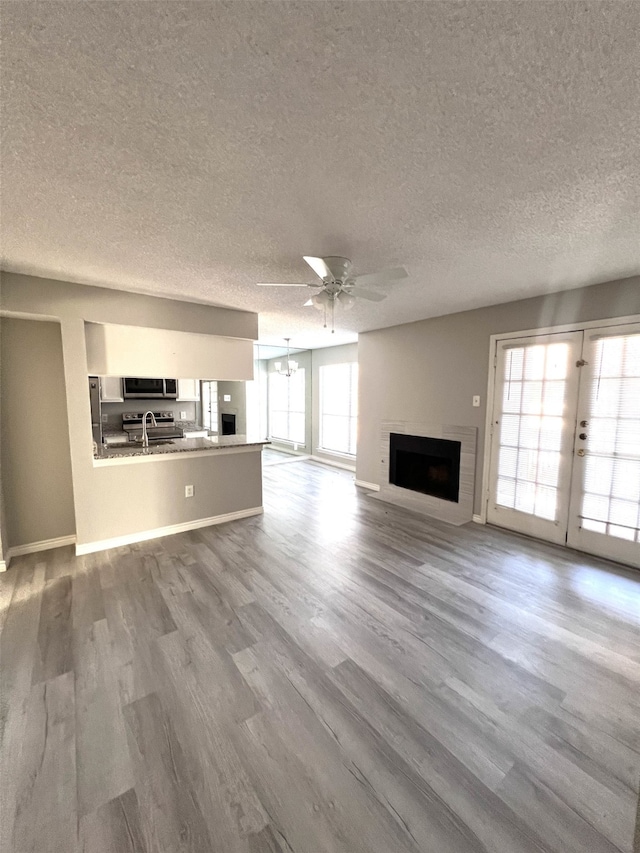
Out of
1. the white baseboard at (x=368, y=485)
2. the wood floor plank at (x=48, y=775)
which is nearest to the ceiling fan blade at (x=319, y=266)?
the wood floor plank at (x=48, y=775)

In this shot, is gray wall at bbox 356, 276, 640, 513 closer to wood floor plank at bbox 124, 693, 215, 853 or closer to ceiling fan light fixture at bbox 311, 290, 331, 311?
ceiling fan light fixture at bbox 311, 290, 331, 311

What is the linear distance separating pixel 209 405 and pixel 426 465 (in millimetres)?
4173

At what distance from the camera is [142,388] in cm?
531

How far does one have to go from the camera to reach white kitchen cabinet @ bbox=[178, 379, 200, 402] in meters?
5.79

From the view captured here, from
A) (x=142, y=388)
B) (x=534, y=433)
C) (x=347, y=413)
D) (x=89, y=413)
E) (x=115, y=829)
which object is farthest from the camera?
(x=347, y=413)

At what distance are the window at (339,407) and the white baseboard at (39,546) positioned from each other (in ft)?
15.2

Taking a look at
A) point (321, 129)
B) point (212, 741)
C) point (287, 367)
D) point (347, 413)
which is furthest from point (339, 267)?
point (287, 367)

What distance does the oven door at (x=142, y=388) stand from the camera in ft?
17.1

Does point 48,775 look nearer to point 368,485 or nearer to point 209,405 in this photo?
point 368,485

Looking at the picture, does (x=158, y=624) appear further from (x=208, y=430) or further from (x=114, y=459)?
(x=208, y=430)

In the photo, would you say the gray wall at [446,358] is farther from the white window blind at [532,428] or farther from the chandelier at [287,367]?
the chandelier at [287,367]

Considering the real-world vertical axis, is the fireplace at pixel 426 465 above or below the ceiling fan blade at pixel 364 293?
below

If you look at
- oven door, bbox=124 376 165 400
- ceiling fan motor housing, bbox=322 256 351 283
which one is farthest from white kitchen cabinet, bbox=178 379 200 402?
ceiling fan motor housing, bbox=322 256 351 283

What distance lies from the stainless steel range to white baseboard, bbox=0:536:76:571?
2.08m
